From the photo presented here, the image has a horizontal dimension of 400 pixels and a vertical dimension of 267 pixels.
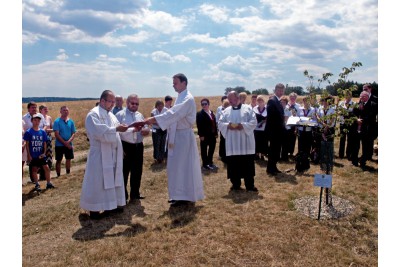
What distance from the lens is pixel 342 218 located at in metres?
5.55

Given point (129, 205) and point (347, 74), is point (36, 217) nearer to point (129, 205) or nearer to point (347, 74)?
point (129, 205)

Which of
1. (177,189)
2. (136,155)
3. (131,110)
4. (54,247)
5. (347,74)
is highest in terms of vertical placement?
(347,74)

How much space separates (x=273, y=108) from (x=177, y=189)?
12.4 feet

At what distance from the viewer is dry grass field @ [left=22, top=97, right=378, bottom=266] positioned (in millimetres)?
4418

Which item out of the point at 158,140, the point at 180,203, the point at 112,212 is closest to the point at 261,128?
the point at 158,140

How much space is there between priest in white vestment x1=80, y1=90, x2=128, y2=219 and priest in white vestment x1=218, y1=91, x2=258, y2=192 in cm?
258

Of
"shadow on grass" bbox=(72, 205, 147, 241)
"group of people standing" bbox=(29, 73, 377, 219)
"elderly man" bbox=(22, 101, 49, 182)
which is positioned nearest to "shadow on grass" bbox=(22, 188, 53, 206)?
"elderly man" bbox=(22, 101, 49, 182)

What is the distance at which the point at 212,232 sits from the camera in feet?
16.9

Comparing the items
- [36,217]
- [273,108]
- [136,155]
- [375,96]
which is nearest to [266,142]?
[273,108]

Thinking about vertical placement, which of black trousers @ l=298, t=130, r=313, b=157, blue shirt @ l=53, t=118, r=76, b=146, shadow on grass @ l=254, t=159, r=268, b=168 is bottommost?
shadow on grass @ l=254, t=159, r=268, b=168

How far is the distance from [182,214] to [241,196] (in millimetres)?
1571

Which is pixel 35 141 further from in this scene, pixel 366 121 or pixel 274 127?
pixel 366 121

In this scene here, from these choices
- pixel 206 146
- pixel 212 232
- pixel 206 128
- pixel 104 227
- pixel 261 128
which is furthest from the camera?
pixel 261 128

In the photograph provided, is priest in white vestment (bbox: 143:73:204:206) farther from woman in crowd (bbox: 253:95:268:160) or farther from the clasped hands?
woman in crowd (bbox: 253:95:268:160)
